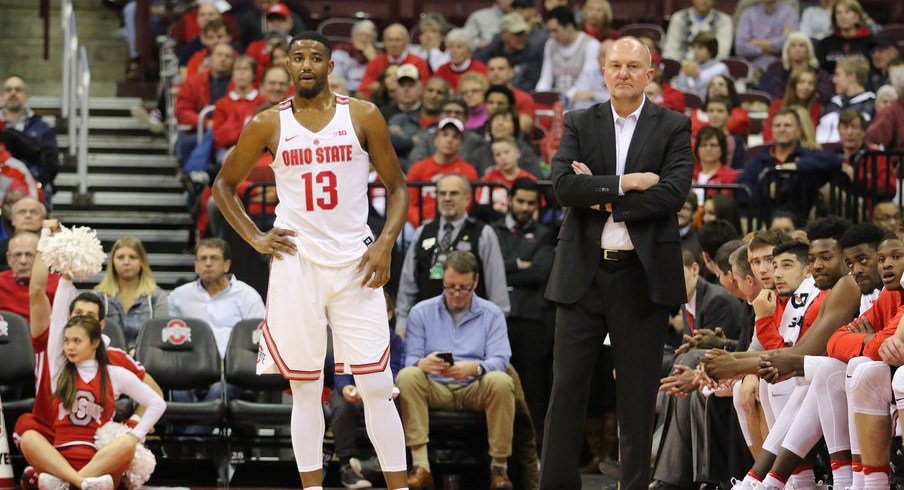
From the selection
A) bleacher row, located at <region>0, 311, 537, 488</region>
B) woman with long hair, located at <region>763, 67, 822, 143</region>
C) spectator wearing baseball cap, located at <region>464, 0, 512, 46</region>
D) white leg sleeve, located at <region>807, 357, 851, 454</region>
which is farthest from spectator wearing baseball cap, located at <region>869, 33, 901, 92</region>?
white leg sleeve, located at <region>807, 357, 851, 454</region>

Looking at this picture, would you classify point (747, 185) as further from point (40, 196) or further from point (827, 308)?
point (40, 196)

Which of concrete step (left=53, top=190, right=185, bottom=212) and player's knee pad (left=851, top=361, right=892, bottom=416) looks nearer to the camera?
player's knee pad (left=851, top=361, right=892, bottom=416)

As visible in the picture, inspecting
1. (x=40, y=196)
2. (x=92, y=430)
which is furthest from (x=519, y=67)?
(x=92, y=430)

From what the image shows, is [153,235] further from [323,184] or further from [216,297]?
[323,184]

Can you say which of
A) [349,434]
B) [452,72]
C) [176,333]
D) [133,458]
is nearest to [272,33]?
[452,72]

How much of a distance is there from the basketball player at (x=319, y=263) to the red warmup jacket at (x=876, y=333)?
197cm

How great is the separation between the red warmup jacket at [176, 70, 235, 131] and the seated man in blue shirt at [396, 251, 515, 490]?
166 inches

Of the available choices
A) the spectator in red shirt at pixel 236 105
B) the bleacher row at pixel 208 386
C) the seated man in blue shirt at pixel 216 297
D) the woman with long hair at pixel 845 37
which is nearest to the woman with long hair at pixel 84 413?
the bleacher row at pixel 208 386

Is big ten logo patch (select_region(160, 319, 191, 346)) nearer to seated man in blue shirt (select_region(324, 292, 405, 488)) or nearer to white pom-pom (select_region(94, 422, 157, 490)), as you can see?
white pom-pom (select_region(94, 422, 157, 490))

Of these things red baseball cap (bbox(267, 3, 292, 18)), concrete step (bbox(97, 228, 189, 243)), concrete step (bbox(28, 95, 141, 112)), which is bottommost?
concrete step (bbox(97, 228, 189, 243))

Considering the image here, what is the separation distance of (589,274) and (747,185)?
4.66m

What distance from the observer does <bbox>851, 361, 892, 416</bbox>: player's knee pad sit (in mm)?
5949

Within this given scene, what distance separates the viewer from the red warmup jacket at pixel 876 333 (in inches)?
240

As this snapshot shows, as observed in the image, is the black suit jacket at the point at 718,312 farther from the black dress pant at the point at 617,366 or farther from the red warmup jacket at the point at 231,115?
the red warmup jacket at the point at 231,115
